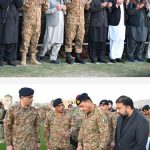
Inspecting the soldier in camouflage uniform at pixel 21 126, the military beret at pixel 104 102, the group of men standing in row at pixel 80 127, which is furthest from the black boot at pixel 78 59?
the soldier in camouflage uniform at pixel 21 126

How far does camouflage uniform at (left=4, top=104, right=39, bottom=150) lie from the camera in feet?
18.1

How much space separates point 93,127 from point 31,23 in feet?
10.1

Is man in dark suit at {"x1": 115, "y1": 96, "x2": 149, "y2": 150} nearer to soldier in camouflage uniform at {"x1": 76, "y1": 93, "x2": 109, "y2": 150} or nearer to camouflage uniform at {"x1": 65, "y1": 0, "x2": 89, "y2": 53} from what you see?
A: soldier in camouflage uniform at {"x1": 76, "y1": 93, "x2": 109, "y2": 150}

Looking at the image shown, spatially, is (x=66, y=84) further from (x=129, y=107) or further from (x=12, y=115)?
(x=129, y=107)

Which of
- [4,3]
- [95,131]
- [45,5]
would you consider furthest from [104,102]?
[4,3]

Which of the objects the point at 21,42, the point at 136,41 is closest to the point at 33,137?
the point at 21,42

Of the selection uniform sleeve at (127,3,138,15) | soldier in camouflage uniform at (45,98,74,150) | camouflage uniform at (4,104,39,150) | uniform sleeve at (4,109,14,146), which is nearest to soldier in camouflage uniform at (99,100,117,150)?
soldier in camouflage uniform at (45,98,74,150)

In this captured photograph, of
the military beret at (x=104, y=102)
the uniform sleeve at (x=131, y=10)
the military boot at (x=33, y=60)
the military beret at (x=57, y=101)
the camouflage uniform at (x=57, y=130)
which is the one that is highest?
the uniform sleeve at (x=131, y=10)

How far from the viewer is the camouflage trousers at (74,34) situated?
8.23m

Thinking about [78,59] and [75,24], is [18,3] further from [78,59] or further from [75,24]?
[78,59]

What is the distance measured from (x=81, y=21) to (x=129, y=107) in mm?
3445

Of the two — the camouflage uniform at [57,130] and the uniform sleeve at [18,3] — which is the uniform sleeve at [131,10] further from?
the camouflage uniform at [57,130]

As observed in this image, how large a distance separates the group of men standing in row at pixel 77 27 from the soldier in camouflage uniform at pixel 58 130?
75.2 inches

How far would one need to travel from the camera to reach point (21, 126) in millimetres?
5570
